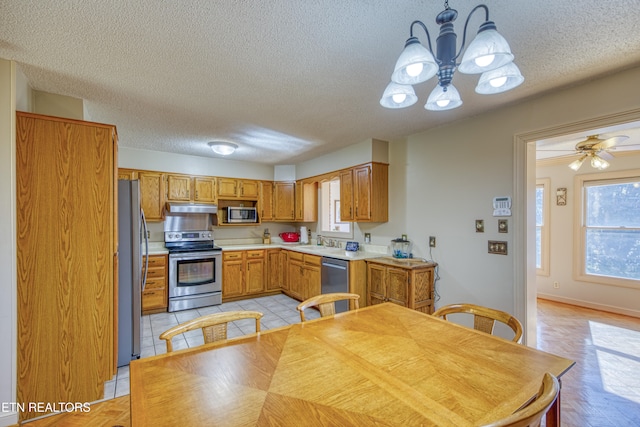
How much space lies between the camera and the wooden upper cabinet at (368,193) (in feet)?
12.9

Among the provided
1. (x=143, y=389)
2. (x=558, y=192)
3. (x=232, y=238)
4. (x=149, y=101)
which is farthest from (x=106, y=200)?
(x=558, y=192)

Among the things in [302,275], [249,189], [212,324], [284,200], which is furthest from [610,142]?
[249,189]

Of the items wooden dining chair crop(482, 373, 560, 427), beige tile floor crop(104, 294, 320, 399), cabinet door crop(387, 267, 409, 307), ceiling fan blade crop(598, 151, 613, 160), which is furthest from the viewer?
ceiling fan blade crop(598, 151, 613, 160)

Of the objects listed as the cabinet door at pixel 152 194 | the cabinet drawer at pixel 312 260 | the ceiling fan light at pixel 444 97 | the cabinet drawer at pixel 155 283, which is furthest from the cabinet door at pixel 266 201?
the ceiling fan light at pixel 444 97

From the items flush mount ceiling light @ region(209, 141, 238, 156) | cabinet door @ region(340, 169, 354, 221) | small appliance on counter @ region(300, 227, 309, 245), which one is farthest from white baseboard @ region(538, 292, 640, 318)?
flush mount ceiling light @ region(209, 141, 238, 156)

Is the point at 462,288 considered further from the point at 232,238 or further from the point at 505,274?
the point at 232,238

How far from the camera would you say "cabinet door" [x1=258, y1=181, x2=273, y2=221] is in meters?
5.46

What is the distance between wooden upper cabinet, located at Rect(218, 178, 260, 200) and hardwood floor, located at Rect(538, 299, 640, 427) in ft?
15.3

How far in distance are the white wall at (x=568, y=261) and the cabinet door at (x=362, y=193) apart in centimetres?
335

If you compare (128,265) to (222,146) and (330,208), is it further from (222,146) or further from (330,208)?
(330,208)

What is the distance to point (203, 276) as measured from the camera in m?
4.43

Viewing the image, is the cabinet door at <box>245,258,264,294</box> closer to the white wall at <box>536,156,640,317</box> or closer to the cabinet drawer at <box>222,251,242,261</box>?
the cabinet drawer at <box>222,251,242,261</box>

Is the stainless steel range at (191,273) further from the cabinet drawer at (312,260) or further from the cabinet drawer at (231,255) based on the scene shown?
the cabinet drawer at (312,260)

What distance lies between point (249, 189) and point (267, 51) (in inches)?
144
